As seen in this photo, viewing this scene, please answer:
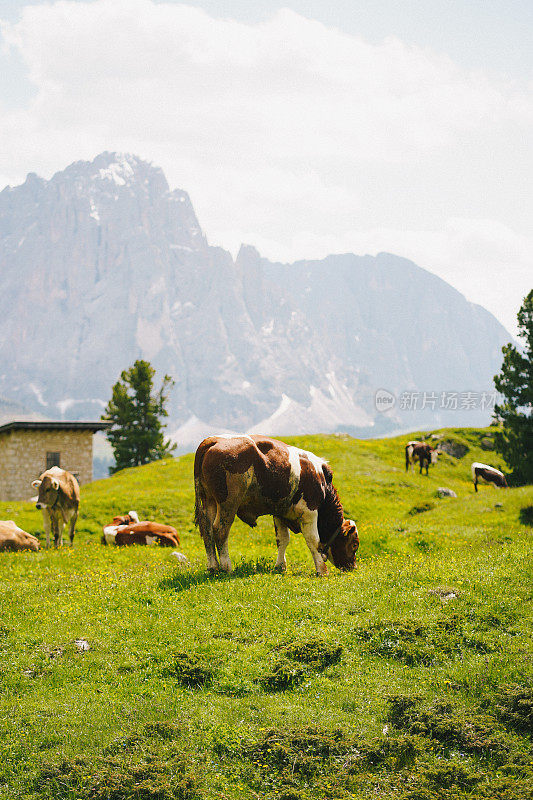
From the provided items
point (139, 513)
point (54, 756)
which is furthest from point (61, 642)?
point (139, 513)

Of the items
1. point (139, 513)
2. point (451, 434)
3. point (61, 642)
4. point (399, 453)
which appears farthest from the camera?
point (451, 434)

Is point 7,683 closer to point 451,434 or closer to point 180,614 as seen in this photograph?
point 180,614

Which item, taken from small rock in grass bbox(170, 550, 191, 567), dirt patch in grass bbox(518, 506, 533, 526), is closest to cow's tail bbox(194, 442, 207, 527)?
small rock in grass bbox(170, 550, 191, 567)

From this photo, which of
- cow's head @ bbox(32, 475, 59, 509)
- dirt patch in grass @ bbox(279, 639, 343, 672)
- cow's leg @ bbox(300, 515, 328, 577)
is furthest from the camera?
cow's head @ bbox(32, 475, 59, 509)

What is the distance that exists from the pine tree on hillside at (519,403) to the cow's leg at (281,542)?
26.9m

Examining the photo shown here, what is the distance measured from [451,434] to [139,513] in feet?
119

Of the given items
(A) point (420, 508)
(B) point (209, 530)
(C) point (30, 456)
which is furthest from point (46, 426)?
(B) point (209, 530)

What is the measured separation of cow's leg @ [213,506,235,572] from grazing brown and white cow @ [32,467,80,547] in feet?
33.5

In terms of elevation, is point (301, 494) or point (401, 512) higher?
point (301, 494)

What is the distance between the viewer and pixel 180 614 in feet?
42.8

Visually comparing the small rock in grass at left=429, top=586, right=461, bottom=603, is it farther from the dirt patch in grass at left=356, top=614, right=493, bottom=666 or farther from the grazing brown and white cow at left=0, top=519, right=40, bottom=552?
the grazing brown and white cow at left=0, top=519, right=40, bottom=552

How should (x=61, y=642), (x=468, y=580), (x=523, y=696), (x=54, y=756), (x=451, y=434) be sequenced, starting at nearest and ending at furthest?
(x=54, y=756), (x=523, y=696), (x=61, y=642), (x=468, y=580), (x=451, y=434)

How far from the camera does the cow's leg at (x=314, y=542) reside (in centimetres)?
1709

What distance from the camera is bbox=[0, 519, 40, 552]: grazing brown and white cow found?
76.4 feet
